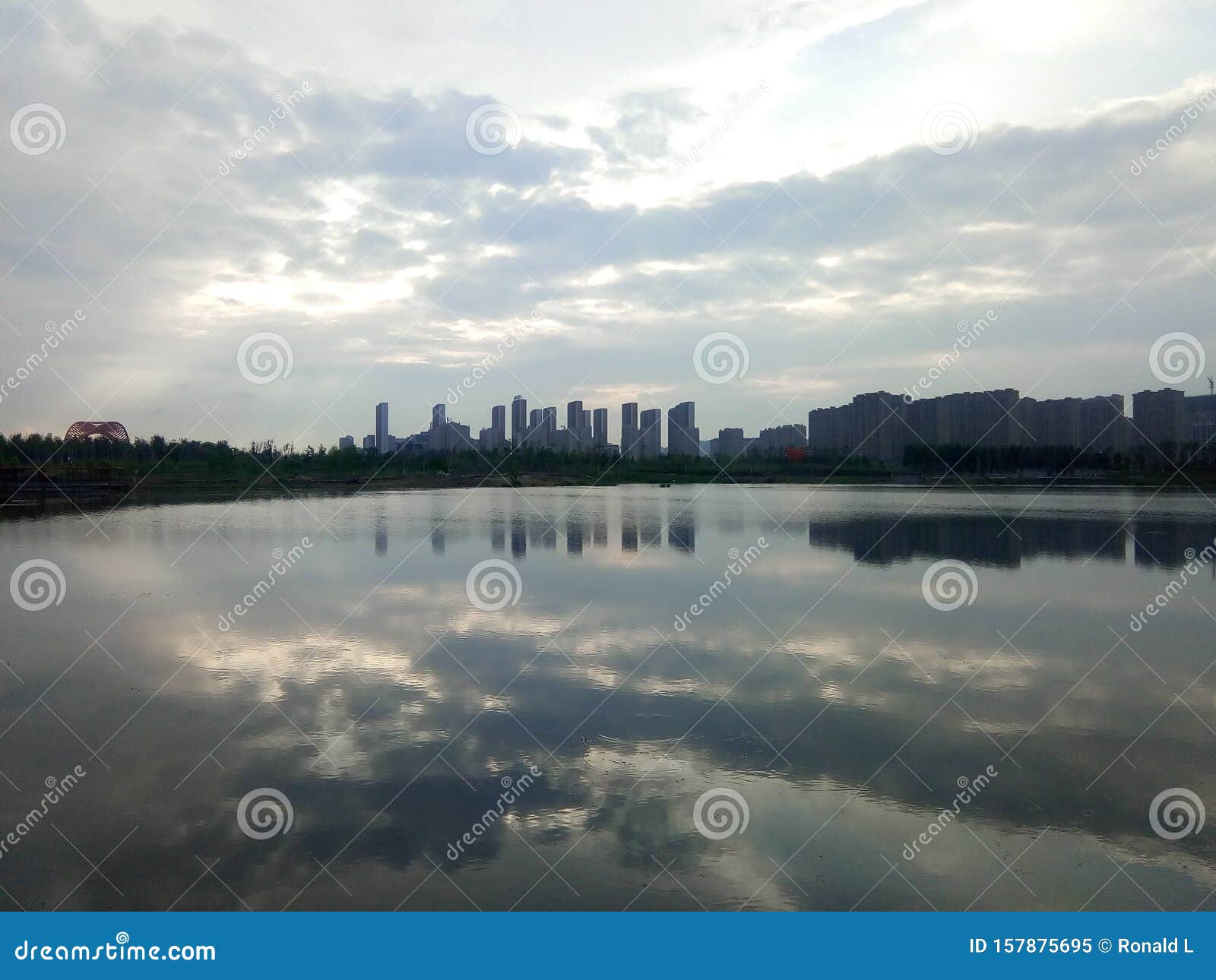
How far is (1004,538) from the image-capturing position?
2222 centimetres

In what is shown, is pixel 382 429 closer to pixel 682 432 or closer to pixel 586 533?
pixel 682 432

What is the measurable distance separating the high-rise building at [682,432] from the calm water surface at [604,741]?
301ft

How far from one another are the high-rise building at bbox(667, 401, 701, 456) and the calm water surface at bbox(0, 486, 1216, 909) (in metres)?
91.6

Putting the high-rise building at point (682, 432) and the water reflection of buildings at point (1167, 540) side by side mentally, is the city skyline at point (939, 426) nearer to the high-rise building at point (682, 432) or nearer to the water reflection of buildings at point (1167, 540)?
the high-rise building at point (682, 432)

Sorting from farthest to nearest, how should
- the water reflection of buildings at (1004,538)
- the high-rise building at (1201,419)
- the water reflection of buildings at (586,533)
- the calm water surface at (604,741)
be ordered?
the high-rise building at (1201,419) < the water reflection of buildings at (586,533) < the water reflection of buildings at (1004,538) < the calm water surface at (604,741)

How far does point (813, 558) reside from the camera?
1759cm

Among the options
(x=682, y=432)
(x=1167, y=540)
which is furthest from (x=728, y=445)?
(x=1167, y=540)

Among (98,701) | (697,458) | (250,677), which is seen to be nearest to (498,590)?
(250,677)

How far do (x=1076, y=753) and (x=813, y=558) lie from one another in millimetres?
11476

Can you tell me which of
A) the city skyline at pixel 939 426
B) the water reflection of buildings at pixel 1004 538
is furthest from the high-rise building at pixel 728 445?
the water reflection of buildings at pixel 1004 538

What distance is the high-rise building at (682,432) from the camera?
105562 mm

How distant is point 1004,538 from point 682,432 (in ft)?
290

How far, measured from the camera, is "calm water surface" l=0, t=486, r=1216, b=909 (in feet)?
14.3

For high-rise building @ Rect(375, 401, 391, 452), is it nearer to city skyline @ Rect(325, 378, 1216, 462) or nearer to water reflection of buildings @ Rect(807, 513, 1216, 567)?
city skyline @ Rect(325, 378, 1216, 462)
